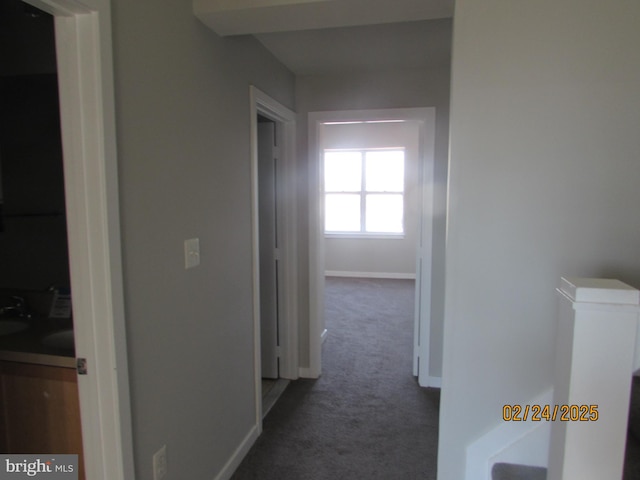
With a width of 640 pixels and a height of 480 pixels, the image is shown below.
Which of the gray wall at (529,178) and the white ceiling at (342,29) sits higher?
the white ceiling at (342,29)

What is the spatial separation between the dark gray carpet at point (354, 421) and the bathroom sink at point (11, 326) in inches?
52.0

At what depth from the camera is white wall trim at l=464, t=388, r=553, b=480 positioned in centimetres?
150

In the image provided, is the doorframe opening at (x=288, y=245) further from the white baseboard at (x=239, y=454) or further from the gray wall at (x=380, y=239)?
the gray wall at (x=380, y=239)

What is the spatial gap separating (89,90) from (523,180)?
4.98ft

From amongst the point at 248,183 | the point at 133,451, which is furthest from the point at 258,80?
the point at 133,451

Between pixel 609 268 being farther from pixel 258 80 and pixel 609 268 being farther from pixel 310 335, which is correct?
pixel 310 335

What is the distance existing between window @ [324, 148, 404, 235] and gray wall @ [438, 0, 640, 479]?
216 inches

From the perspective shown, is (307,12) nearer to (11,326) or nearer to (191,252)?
(191,252)

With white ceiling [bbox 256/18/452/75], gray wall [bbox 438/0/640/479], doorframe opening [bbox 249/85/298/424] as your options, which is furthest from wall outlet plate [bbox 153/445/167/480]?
white ceiling [bbox 256/18/452/75]

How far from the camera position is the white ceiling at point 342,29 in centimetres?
166

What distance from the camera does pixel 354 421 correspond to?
2.73 meters

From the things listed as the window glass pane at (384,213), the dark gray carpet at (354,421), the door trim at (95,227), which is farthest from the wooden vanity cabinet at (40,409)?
the window glass pane at (384,213)

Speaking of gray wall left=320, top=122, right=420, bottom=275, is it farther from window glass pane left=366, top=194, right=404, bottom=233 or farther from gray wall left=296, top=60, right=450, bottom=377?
gray wall left=296, top=60, right=450, bottom=377

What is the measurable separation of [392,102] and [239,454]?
8.78 ft
